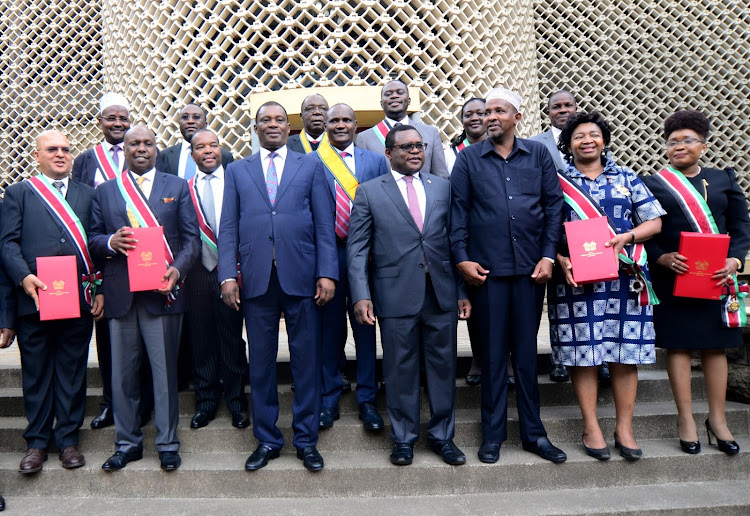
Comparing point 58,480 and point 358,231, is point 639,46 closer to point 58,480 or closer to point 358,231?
point 358,231

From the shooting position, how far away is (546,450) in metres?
2.92

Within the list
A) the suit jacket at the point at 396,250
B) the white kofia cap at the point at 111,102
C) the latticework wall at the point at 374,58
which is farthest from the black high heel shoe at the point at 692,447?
the latticework wall at the point at 374,58

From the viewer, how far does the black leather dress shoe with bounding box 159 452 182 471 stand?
2.93m

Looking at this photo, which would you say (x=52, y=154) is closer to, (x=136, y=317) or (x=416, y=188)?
(x=136, y=317)

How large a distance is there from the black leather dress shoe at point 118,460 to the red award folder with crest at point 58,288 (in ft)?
2.49

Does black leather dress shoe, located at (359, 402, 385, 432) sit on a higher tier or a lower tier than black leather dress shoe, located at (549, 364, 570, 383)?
lower

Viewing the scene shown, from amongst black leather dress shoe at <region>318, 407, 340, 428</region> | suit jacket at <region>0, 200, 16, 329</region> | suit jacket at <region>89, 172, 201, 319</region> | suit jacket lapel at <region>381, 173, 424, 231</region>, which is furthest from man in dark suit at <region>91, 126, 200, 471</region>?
suit jacket lapel at <region>381, 173, 424, 231</region>

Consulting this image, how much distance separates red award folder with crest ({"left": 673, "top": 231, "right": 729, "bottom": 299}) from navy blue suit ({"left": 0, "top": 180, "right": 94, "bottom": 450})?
3.18 m

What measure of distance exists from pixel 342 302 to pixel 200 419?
1.05 meters

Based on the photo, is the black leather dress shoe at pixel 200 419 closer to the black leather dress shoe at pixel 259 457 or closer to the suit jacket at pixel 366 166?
the black leather dress shoe at pixel 259 457

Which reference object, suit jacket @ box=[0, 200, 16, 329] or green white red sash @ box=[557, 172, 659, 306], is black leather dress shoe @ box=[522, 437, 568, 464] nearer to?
green white red sash @ box=[557, 172, 659, 306]

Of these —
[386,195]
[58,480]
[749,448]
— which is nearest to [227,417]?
[58,480]

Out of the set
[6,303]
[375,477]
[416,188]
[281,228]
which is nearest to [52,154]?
[6,303]

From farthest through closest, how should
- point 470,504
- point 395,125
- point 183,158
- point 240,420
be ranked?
point 183,158, point 395,125, point 240,420, point 470,504
